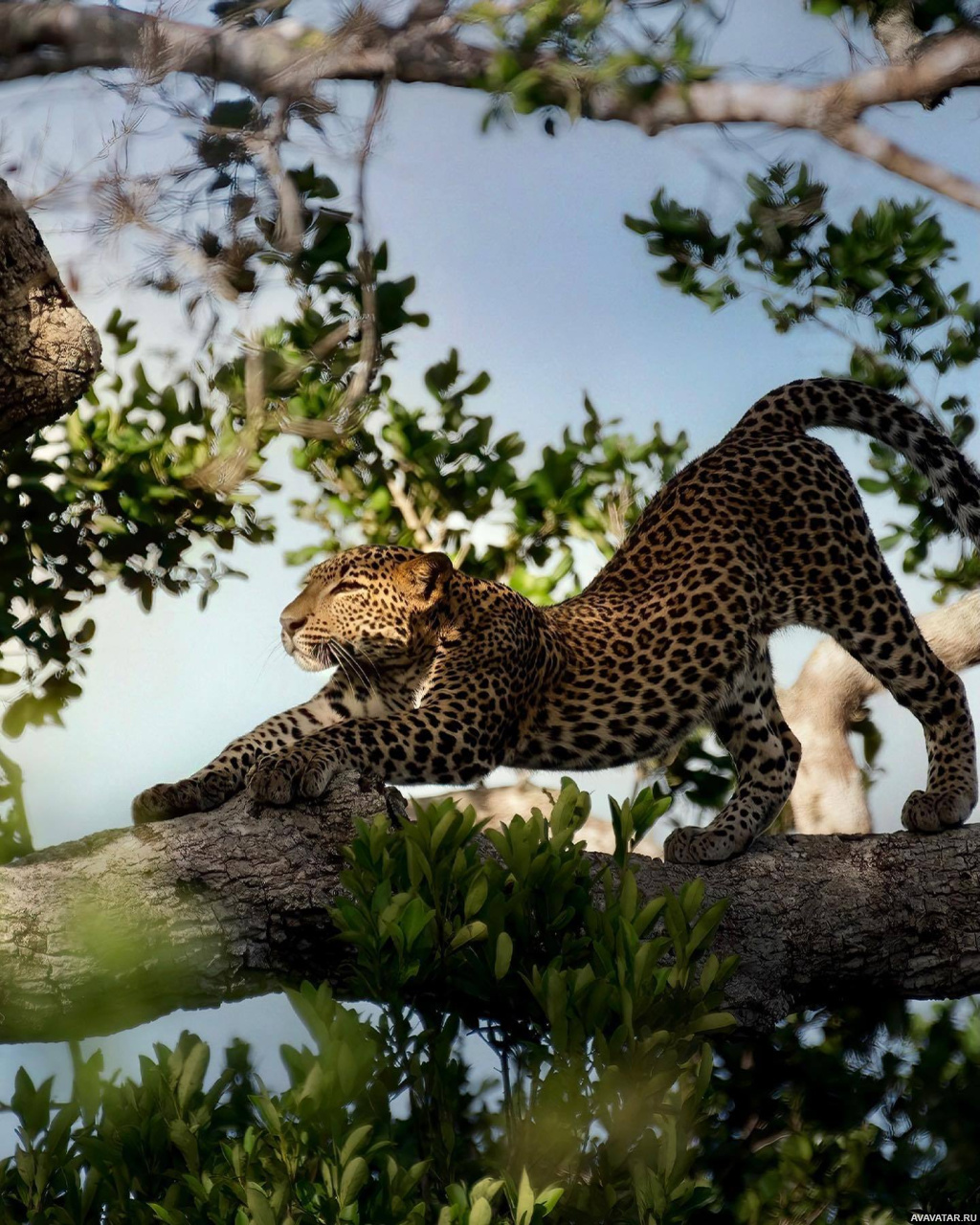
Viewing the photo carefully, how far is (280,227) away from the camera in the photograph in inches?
243

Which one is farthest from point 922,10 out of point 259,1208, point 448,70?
point 259,1208

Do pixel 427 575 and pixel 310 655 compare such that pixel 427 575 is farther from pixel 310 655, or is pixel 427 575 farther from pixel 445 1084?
pixel 445 1084

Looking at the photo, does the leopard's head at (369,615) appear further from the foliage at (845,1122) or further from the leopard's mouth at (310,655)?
the foliage at (845,1122)

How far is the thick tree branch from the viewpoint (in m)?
5.84

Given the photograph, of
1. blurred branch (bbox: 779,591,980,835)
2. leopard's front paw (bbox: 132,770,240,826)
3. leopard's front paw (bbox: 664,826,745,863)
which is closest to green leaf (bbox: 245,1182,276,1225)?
leopard's front paw (bbox: 132,770,240,826)

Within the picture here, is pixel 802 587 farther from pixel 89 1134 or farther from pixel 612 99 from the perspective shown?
pixel 89 1134

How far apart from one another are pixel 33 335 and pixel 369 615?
1.94 m

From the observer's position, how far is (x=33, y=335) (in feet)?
19.4

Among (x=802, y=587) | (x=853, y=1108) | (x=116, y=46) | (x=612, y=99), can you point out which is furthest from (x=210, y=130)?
(x=853, y=1108)

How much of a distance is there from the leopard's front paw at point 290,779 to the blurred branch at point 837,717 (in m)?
4.66

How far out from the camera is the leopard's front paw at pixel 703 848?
6559mm

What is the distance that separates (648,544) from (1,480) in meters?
3.41

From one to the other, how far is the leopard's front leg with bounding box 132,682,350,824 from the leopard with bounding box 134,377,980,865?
2 centimetres

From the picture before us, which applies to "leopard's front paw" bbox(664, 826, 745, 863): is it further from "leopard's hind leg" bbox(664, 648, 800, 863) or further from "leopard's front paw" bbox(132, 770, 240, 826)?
"leopard's front paw" bbox(132, 770, 240, 826)
